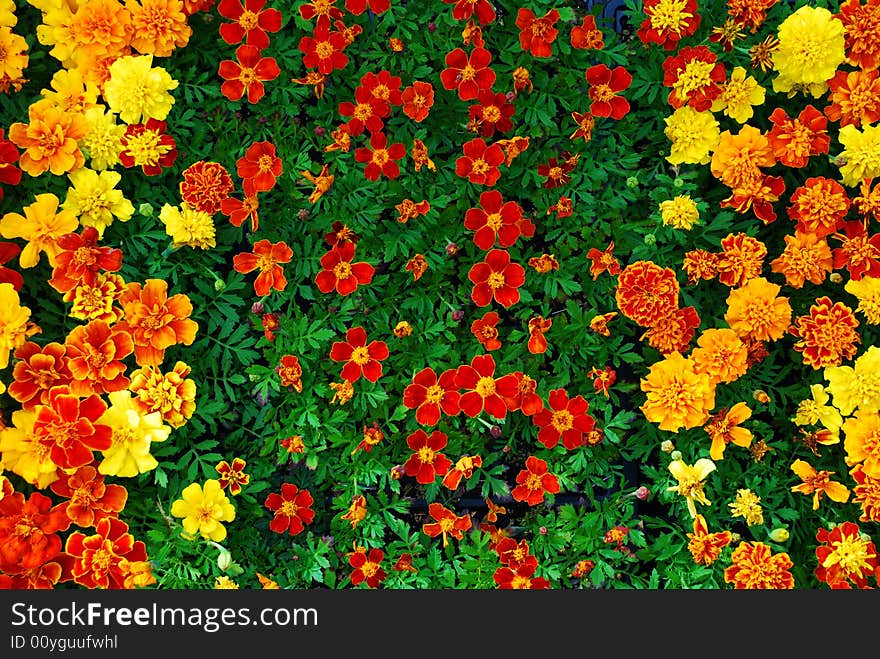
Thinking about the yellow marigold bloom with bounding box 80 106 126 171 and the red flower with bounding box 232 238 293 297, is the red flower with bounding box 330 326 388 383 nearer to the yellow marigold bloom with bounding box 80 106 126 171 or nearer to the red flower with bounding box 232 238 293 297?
the red flower with bounding box 232 238 293 297

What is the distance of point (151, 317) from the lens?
5.25 ft

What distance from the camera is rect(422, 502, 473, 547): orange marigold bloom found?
5.50 feet

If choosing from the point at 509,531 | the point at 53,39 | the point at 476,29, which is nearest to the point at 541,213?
the point at 476,29

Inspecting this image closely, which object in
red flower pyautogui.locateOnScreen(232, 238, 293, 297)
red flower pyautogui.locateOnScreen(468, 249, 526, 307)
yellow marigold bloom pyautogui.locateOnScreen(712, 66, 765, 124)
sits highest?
yellow marigold bloom pyautogui.locateOnScreen(712, 66, 765, 124)

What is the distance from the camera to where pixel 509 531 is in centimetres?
175

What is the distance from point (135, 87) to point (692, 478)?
1.40 meters

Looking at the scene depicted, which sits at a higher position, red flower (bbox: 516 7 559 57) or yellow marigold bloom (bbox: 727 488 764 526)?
red flower (bbox: 516 7 559 57)

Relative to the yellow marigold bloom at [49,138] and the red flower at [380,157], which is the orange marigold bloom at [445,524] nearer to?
the red flower at [380,157]

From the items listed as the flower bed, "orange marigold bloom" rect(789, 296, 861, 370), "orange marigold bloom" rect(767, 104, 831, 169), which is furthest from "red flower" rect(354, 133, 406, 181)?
"orange marigold bloom" rect(789, 296, 861, 370)

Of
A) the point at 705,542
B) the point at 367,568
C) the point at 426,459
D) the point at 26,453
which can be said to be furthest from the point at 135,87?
the point at 705,542

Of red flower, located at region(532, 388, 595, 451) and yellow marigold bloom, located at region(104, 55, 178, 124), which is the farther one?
red flower, located at region(532, 388, 595, 451)

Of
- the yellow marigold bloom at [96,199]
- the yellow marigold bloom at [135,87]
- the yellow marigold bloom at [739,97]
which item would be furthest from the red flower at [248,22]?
the yellow marigold bloom at [739,97]

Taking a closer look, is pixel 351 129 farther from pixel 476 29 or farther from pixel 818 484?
pixel 818 484

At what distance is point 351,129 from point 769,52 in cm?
93
